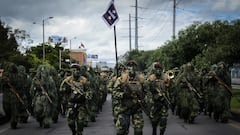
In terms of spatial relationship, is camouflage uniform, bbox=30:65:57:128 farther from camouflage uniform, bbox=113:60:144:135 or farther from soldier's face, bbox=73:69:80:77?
Answer: camouflage uniform, bbox=113:60:144:135

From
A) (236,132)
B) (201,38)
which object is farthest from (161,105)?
(201,38)

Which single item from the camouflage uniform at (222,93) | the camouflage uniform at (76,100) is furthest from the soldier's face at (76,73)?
the camouflage uniform at (222,93)

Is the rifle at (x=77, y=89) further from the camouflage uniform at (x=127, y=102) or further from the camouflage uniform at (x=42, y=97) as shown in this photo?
the camouflage uniform at (x=42, y=97)

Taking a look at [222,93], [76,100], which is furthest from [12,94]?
[222,93]

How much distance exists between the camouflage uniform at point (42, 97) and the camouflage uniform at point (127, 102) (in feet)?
18.6

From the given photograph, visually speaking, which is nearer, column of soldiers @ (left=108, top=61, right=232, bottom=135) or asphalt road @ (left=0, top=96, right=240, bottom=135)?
column of soldiers @ (left=108, top=61, right=232, bottom=135)

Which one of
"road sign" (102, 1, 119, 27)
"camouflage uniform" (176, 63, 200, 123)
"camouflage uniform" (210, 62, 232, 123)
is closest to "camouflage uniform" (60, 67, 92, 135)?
"camouflage uniform" (176, 63, 200, 123)

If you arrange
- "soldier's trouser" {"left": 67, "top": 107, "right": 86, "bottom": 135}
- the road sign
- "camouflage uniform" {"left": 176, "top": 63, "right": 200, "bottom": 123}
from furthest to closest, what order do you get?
the road sign < "camouflage uniform" {"left": 176, "top": 63, "right": 200, "bottom": 123} < "soldier's trouser" {"left": 67, "top": 107, "right": 86, "bottom": 135}

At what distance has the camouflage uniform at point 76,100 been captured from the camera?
11359 millimetres

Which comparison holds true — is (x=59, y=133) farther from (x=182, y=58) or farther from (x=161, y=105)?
(x=182, y=58)

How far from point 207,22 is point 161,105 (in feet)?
78.6

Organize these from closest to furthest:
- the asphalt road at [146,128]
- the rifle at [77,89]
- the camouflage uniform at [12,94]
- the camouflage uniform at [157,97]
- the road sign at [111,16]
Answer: the rifle at [77,89]
the camouflage uniform at [157,97]
the asphalt road at [146,128]
the camouflage uniform at [12,94]
the road sign at [111,16]

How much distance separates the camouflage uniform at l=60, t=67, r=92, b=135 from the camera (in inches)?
447

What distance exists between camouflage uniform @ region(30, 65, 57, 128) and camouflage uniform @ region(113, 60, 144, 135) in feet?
18.6
